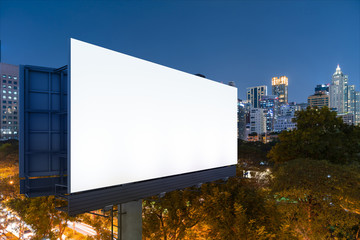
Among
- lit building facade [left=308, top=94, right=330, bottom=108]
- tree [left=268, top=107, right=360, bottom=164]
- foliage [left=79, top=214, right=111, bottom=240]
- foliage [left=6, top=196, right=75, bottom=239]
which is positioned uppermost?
lit building facade [left=308, top=94, right=330, bottom=108]

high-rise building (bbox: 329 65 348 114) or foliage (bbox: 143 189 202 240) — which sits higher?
high-rise building (bbox: 329 65 348 114)

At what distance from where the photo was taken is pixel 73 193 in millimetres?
6516

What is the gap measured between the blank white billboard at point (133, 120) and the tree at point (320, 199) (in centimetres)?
490

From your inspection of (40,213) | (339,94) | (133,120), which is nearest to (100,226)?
(40,213)

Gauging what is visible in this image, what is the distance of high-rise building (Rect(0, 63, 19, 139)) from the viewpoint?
80.8 metres

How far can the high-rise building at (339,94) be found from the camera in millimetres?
176875

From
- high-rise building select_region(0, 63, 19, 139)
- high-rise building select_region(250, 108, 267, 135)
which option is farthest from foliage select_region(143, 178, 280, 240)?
high-rise building select_region(250, 108, 267, 135)

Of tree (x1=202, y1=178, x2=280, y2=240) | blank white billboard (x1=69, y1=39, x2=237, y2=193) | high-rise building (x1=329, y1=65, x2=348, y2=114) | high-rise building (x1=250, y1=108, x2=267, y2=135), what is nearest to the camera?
blank white billboard (x1=69, y1=39, x2=237, y2=193)

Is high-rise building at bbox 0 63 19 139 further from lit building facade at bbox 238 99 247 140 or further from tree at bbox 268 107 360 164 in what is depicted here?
lit building facade at bbox 238 99 247 140

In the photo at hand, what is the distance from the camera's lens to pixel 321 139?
844 inches

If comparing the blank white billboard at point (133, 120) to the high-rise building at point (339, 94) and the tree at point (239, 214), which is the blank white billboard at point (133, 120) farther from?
the high-rise building at point (339, 94)

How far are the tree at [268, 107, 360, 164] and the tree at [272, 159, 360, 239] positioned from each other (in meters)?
7.85

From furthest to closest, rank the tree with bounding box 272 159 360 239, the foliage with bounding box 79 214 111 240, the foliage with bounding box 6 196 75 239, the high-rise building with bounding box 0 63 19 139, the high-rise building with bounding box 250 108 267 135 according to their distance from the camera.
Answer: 1. the high-rise building with bounding box 250 108 267 135
2. the high-rise building with bounding box 0 63 19 139
3. the foliage with bounding box 79 214 111 240
4. the foliage with bounding box 6 196 75 239
5. the tree with bounding box 272 159 360 239

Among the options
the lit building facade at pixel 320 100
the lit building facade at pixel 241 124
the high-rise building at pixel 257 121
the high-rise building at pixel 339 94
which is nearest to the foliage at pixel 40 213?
the high-rise building at pixel 257 121
